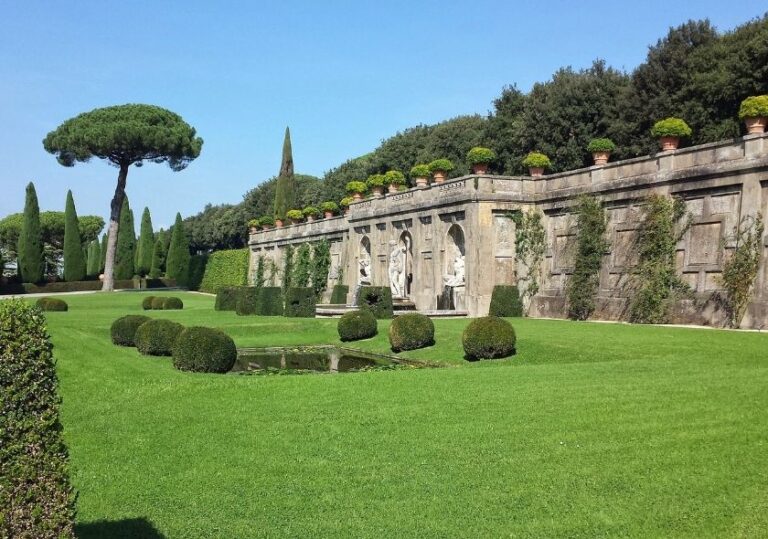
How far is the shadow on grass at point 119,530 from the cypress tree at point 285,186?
1922 inches

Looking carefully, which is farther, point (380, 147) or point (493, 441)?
point (380, 147)

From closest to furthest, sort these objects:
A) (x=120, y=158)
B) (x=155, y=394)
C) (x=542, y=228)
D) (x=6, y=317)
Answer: (x=6, y=317)
(x=155, y=394)
(x=542, y=228)
(x=120, y=158)

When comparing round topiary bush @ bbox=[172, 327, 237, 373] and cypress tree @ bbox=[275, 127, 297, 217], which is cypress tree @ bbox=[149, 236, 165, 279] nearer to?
cypress tree @ bbox=[275, 127, 297, 217]

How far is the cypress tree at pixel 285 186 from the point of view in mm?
54906

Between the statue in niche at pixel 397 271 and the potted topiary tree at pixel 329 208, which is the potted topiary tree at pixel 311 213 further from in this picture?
the statue in niche at pixel 397 271

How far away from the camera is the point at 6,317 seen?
3.63m

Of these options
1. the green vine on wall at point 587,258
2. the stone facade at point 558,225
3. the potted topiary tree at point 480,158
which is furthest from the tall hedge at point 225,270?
the green vine on wall at point 587,258

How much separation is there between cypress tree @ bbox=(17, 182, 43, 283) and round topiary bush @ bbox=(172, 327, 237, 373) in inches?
1675

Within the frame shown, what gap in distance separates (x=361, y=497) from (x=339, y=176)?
57.8 m

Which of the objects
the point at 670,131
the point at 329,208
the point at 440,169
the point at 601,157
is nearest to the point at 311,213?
the point at 329,208

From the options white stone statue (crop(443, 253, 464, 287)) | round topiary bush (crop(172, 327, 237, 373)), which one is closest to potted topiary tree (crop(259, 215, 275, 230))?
white stone statue (crop(443, 253, 464, 287))

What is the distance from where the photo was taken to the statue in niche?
30312 mm

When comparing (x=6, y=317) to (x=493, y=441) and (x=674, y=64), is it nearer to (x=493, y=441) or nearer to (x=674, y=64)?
(x=493, y=441)

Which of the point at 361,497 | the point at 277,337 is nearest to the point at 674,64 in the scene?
the point at 277,337
